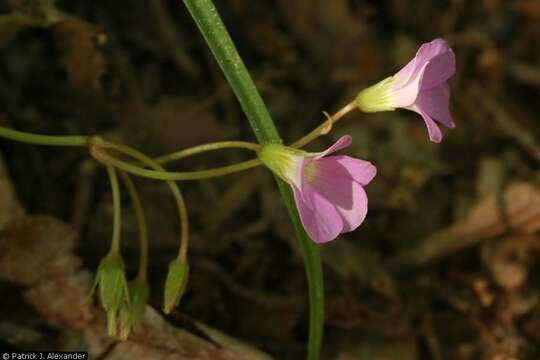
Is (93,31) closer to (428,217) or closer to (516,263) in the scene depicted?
(428,217)

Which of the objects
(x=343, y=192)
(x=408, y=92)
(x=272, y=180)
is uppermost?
(x=272, y=180)

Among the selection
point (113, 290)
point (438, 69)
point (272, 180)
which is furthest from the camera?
point (272, 180)

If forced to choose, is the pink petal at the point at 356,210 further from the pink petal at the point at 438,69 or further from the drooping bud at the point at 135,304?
the drooping bud at the point at 135,304

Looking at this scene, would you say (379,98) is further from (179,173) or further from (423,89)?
(179,173)

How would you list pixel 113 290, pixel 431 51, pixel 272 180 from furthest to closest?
pixel 272 180 → pixel 113 290 → pixel 431 51

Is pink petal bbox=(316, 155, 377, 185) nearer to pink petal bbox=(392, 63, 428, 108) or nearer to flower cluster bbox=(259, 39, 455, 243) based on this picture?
flower cluster bbox=(259, 39, 455, 243)

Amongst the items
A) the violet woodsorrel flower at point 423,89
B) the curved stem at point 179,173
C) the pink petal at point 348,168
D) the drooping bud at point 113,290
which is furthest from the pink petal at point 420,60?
the drooping bud at point 113,290

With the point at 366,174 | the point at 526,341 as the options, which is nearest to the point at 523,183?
the point at 526,341

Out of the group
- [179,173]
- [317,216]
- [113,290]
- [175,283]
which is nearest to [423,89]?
[317,216]
